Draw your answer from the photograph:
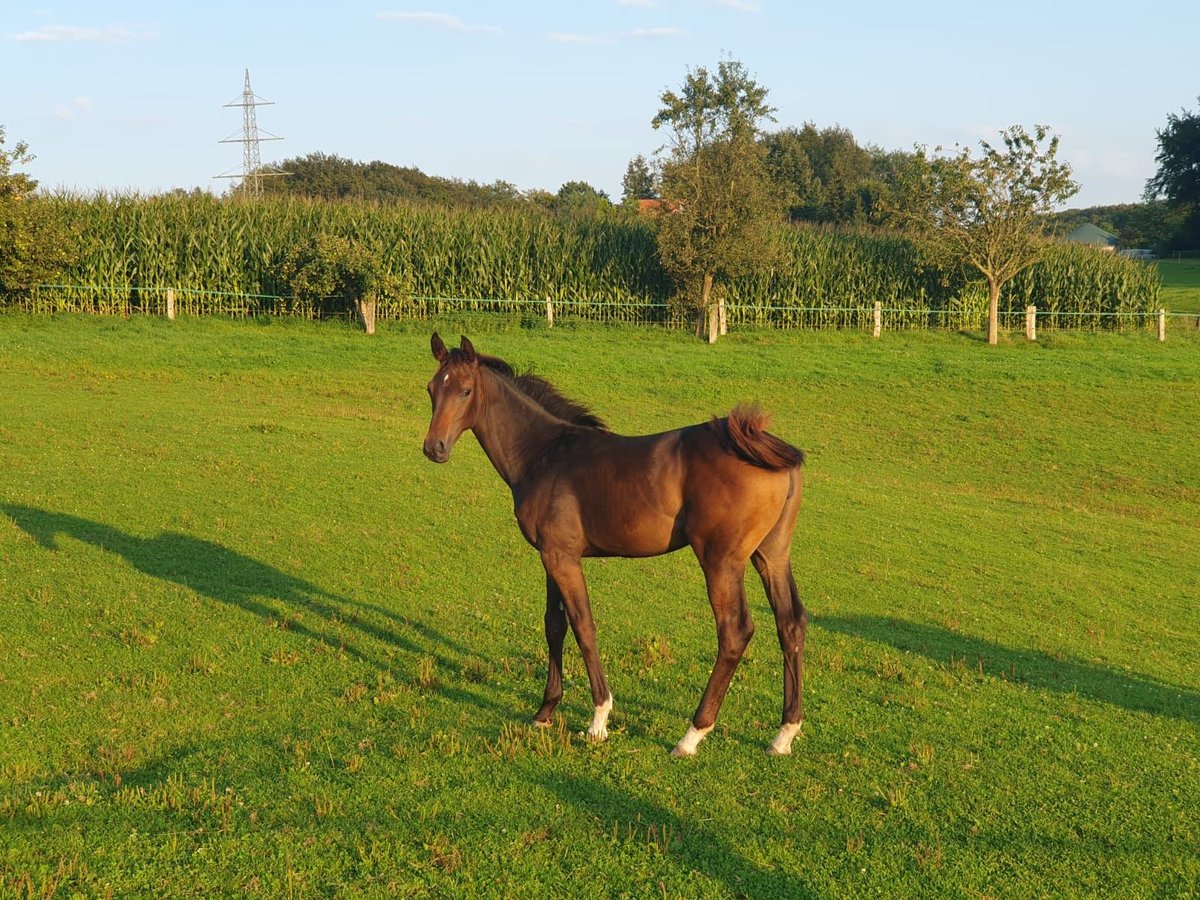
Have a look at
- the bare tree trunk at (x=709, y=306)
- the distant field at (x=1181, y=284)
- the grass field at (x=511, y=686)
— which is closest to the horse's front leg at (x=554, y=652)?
the grass field at (x=511, y=686)

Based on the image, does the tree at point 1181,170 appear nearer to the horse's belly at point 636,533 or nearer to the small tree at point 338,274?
the small tree at point 338,274

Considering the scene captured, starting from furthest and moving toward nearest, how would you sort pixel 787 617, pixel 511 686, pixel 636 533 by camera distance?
pixel 511 686
pixel 787 617
pixel 636 533

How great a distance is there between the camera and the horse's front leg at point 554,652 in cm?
679

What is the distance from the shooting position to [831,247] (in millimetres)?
Answer: 39594

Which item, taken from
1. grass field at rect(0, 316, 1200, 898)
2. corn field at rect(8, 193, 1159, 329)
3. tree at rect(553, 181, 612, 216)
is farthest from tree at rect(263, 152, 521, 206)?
grass field at rect(0, 316, 1200, 898)

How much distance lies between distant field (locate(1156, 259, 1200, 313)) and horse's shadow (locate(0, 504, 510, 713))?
128ft

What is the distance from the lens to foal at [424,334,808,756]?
6262 mm

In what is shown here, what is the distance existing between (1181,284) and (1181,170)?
2312 centimetres

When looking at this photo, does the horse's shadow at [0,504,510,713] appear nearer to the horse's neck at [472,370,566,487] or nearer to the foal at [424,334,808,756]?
the foal at [424,334,808,756]

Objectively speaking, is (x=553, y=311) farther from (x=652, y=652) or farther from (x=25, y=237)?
(x=652, y=652)

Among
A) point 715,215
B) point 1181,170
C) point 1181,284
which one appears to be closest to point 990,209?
point 715,215

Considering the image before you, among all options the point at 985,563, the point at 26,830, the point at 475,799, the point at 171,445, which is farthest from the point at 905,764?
the point at 171,445

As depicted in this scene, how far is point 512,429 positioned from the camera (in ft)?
23.0

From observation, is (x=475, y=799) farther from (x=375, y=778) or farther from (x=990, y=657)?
(x=990, y=657)
